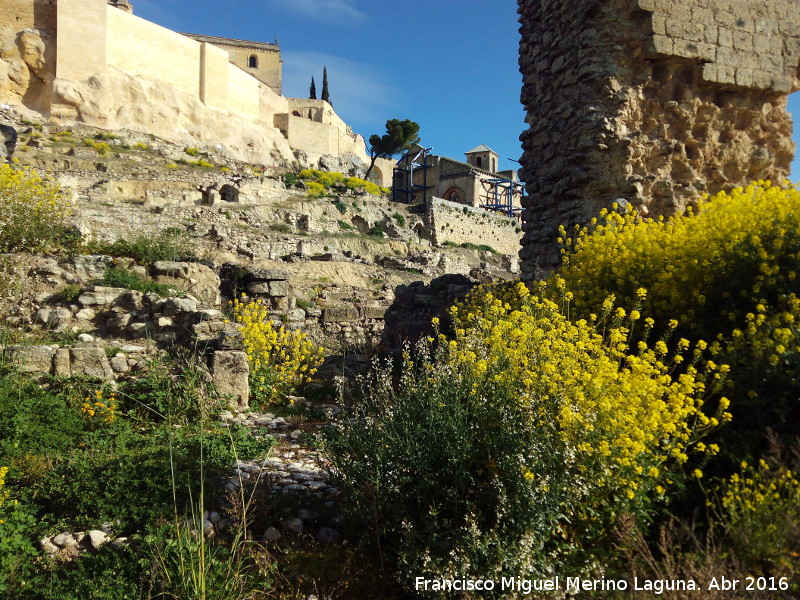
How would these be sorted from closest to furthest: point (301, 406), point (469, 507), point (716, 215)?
point (469, 507), point (716, 215), point (301, 406)

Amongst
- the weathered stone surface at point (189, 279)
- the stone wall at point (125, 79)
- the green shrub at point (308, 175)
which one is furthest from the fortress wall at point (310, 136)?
the weathered stone surface at point (189, 279)

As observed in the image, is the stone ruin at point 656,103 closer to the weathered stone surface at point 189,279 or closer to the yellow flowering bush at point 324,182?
the weathered stone surface at point 189,279

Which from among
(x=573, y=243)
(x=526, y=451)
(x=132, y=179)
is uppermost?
(x=132, y=179)

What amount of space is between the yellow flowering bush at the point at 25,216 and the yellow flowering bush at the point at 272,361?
13.6ft

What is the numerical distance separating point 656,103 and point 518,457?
5.80 metres

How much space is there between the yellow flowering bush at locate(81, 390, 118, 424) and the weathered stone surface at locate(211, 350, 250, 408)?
1.04 metres

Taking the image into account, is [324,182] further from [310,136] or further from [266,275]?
[266,275]

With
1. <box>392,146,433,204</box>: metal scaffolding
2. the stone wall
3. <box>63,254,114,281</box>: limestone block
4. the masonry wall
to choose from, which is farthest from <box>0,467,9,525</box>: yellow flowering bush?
<box>392,146,433,204</box>: metal scaffolding

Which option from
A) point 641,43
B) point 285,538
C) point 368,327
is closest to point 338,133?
point 368,327

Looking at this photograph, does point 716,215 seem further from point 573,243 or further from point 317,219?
point 317,219

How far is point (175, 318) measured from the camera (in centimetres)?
718

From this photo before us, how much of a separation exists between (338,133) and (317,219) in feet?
88.5

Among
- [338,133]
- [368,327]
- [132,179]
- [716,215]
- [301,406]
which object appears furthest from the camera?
[338,133]

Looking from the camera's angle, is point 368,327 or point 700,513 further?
point 368,327
